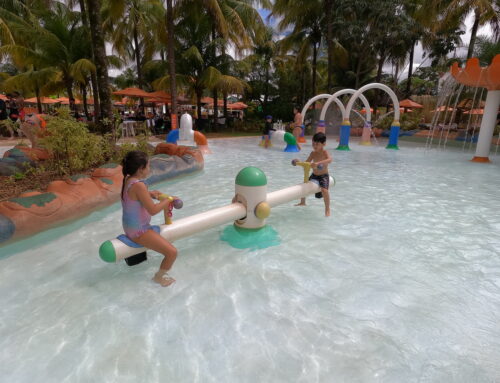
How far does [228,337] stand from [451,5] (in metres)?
19.3

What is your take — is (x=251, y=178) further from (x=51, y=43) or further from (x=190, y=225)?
(x=51, y=43)

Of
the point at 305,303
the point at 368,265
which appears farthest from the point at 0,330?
the point at 368,265

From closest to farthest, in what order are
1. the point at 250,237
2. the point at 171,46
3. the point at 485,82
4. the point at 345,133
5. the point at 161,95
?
the point at 250,237 → the point at 485,82 → the point at 345,133 → the point at 171,46 → the point at 161,95

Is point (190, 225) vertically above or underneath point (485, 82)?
underneath

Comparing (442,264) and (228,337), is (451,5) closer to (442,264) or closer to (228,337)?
(442,264)

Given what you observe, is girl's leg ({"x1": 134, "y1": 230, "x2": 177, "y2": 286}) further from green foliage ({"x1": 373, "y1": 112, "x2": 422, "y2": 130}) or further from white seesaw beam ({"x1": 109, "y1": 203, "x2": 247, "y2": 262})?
green foliage ({"x1": 373, "y1": 112, "x2": 422, "y2": 130})

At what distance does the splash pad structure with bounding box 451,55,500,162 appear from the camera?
344 inches

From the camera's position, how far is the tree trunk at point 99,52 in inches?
284

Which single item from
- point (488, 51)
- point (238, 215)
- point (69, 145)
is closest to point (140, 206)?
point (238, 215)

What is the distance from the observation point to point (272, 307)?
2592 millimetres

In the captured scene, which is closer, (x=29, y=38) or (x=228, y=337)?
(x=228, y=337)

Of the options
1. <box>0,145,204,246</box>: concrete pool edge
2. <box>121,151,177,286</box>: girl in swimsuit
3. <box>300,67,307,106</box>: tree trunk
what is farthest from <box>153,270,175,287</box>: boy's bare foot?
<box>300,67,307,106</box>: tree trunk

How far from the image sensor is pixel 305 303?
2.64m

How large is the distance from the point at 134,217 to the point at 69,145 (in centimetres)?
367
